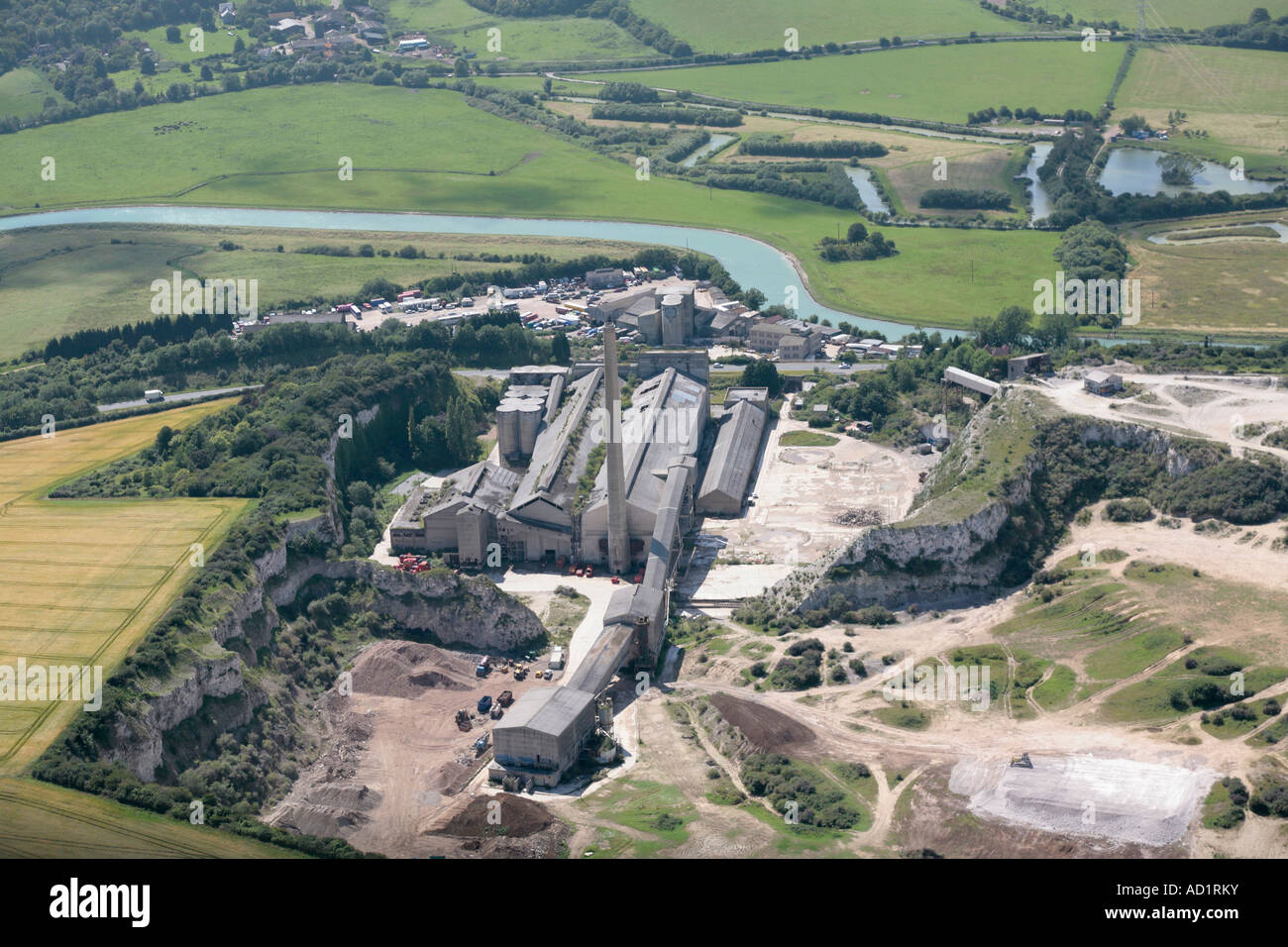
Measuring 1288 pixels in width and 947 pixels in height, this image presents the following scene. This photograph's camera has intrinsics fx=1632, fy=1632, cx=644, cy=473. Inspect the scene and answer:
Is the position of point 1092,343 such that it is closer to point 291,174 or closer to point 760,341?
point 760,341

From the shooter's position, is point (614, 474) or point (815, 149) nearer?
point (614, 474)

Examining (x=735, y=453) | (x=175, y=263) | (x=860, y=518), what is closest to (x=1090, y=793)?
(x=860, y=518)

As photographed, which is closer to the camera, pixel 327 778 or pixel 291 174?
pixel 327 778

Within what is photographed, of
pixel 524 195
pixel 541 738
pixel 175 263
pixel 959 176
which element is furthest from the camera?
pixel 524 195

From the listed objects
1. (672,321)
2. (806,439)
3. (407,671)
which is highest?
(672,321)

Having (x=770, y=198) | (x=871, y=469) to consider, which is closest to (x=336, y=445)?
(x=871, y=469)

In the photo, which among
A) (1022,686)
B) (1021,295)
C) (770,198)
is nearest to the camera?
(1022,686)

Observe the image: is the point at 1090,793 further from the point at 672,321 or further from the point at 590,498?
the point at 672,321
